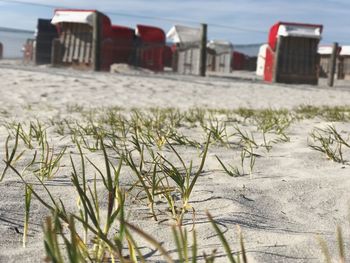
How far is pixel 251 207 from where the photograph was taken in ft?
4.42

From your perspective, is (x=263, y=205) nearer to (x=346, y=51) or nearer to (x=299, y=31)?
(x=299, y=31)

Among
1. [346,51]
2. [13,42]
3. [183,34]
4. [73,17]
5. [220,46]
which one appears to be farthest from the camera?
[13,42]

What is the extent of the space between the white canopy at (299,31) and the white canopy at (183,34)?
18.9 ft

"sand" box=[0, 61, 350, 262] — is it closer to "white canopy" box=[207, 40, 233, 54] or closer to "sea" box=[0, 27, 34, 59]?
"white canopy" box=[207, 40, 233, 54]

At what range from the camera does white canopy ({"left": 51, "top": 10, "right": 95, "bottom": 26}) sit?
515 inches

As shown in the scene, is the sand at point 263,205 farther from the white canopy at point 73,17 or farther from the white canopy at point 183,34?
the white canopy at point 183,34

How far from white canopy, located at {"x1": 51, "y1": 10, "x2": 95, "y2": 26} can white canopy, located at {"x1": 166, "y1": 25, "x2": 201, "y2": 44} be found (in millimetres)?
5609

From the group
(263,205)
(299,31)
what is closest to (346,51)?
(299,31)

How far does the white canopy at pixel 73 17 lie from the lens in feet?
42.9

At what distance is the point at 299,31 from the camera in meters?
13.1

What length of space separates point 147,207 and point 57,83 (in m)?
6.81

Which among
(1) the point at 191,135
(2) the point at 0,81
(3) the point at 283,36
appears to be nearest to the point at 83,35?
(3) the point at 283,36

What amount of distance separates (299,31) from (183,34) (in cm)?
646

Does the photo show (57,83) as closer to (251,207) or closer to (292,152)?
(292,152)
